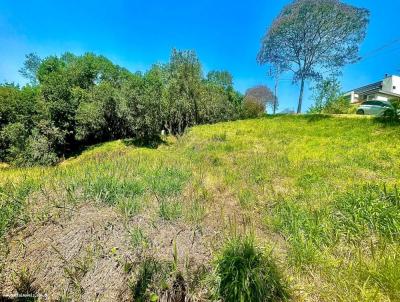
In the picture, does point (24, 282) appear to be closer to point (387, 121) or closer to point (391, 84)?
point (387, 121)

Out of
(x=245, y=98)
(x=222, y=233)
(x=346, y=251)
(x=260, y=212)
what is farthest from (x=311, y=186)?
(x=245, y=98)

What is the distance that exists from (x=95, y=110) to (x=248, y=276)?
2138 centimetres

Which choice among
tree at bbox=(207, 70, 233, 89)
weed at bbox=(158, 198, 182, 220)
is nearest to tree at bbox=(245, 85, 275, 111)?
tree at bbox=(207, 70, 233, 89)

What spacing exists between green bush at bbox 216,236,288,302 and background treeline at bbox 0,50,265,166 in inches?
672

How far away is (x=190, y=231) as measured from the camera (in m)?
3.41

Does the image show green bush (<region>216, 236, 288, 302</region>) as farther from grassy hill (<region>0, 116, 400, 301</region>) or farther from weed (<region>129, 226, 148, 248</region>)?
weed (<region>129, 226, 148, 248</region>)

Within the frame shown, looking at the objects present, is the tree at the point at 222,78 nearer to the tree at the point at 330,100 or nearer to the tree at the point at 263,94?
the tree at the point at 263,94

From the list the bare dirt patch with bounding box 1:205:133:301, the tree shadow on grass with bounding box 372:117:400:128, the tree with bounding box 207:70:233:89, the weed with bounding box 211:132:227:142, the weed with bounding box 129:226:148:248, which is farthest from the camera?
the tree with bounding box 207:70:233:89

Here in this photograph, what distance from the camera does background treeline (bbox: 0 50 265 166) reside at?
18562 mm

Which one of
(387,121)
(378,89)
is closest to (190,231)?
(387,121)

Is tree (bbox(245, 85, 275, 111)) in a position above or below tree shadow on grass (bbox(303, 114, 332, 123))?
above

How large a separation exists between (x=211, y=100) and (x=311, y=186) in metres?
21.9

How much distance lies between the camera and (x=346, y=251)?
3.07 meters

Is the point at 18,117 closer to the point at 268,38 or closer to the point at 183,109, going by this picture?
the point at 183,109
